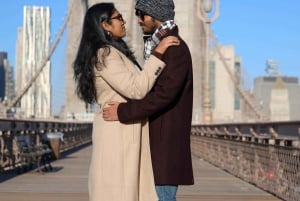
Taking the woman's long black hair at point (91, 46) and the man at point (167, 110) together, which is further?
the woman's long black hair at point (91, 46)

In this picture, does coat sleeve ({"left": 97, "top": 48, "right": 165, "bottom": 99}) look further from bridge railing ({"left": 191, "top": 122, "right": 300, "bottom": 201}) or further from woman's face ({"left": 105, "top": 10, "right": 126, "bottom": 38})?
bridge railing ({"left": 191, "top": 122, "right": 300, "bottom": 201})

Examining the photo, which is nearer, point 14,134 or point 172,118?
point 172,118

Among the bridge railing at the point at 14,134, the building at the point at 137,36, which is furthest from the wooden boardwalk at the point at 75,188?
the building at the point at 137,36

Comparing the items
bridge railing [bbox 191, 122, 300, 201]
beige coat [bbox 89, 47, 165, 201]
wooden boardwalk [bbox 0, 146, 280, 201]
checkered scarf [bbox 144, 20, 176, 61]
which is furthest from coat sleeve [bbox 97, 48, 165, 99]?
wooden boardwalk [bbox 0, 146, 280, 201]

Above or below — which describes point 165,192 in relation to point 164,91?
below

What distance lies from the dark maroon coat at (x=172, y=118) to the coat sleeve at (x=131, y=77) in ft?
0.12

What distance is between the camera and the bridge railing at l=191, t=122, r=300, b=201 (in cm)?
886

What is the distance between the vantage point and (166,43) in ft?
12.1

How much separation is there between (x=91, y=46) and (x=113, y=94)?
257 mm

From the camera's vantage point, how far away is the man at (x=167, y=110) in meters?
3.62

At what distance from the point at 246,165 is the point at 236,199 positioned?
131 inches

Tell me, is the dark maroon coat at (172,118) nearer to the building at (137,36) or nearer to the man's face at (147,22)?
the man's face at (147,22)

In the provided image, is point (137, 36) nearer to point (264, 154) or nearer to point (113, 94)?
point (264, 154)

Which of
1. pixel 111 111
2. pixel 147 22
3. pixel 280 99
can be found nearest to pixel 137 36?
pixel 280 99
